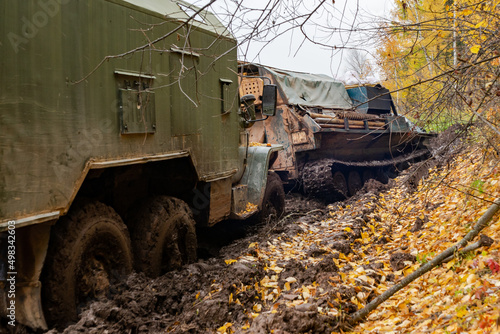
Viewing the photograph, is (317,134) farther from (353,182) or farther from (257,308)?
(257,308)

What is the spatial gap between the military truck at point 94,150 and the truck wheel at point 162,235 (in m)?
0.01

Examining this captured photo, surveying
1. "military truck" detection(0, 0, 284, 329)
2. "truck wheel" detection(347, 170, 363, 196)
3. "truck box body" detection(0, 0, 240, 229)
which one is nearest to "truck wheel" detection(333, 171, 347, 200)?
"truck wheel" detection(347, 170, 363, 196)

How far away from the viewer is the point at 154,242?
4926 millimetres

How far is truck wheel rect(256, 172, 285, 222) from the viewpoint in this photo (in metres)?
8.16

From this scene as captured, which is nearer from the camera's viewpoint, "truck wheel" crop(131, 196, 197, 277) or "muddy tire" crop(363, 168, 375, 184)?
"truck wheel" crop(131, 196, 197, 277)

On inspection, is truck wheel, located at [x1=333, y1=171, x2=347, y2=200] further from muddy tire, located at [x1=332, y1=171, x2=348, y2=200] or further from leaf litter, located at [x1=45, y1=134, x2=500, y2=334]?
leaf litter, located at [x1=45, y1=134, x2=500, y2=334]

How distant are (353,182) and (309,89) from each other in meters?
2.79

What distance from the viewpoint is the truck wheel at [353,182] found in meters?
13.1

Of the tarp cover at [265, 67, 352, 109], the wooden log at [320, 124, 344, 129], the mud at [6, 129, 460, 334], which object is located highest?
the tarp cover at [265, 67, 352, 109]

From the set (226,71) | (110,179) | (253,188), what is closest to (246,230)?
(253,188)

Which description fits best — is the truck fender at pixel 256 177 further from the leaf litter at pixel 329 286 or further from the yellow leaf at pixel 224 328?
the yellow leaf at pixel 224 328

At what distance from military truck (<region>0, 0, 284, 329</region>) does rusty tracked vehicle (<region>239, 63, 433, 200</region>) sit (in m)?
4.98

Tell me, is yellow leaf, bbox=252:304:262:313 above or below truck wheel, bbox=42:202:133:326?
below

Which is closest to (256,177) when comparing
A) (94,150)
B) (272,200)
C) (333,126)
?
(272,200)
